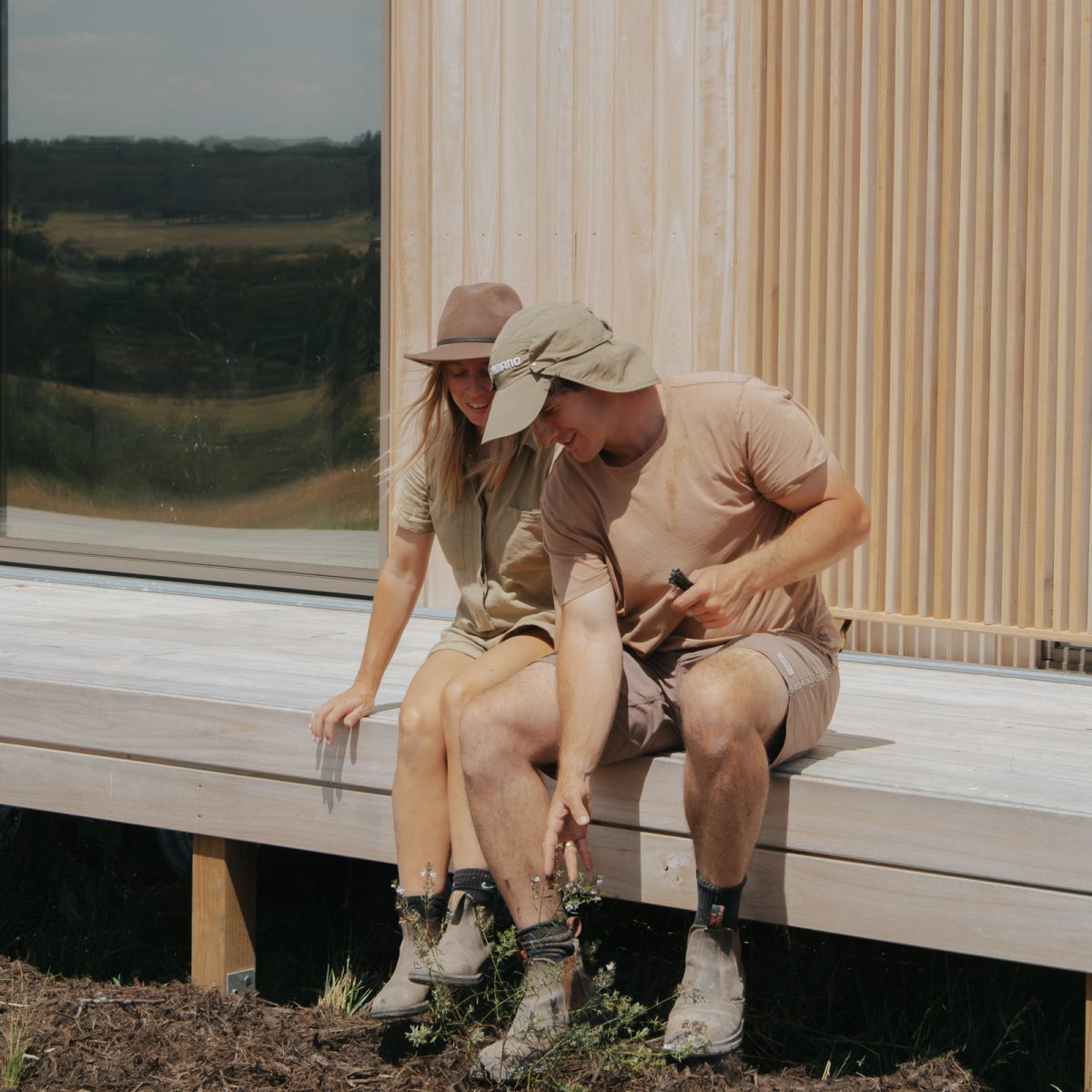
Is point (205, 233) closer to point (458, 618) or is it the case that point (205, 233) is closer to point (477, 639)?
point (458, 618)

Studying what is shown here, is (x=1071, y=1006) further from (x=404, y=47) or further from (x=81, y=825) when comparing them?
(x=404, y=47)

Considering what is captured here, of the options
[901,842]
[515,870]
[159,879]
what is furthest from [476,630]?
[159,879]

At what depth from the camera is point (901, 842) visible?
289cm

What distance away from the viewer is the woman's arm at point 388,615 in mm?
3473

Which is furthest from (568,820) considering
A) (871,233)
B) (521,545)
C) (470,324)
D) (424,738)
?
(871,233)

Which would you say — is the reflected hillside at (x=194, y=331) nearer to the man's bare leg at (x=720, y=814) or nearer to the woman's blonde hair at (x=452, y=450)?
the woman's blonde hair at (x=452, y=450)

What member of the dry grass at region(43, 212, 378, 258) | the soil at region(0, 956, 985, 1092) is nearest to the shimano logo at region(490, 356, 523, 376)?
the soil at region(0, 956, 985, 1092)

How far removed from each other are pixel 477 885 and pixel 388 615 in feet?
2.22

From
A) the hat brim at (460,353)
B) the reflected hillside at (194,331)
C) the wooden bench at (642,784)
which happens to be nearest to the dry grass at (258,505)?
the reflected hillside at (194,331)

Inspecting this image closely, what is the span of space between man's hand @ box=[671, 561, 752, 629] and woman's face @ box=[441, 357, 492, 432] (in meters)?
0.68

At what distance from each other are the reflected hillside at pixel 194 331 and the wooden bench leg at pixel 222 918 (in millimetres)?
2325

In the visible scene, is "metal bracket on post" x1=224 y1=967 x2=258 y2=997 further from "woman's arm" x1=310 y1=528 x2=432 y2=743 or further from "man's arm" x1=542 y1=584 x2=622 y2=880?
"man's arm" x1=542 y1=584 x2=622 y2=880

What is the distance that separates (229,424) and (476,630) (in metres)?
3.17

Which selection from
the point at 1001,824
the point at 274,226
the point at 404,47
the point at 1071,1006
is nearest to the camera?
the point at 1001,824
